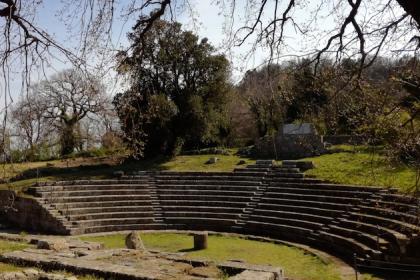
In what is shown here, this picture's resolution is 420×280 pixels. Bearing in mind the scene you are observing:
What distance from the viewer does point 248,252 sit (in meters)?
14.6

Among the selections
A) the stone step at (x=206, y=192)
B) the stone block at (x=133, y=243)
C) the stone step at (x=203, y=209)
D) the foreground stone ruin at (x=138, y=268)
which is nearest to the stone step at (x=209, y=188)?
the stone step at (x=206, y=192)

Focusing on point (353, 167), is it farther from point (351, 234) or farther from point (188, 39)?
point (188, 39)

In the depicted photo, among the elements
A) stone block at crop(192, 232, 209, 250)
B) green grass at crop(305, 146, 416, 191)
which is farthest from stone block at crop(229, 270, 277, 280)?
stone block at crop(192, 232, 209, 250)

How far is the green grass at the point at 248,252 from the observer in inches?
481

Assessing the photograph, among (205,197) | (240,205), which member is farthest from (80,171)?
(240,205)

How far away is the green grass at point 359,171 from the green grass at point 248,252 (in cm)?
330

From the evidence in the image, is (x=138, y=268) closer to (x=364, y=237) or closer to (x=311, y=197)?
(x=364, y=237)

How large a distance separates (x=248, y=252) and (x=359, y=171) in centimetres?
632

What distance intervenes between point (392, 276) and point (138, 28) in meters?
8.64

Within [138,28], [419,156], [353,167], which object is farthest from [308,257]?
[138,28]

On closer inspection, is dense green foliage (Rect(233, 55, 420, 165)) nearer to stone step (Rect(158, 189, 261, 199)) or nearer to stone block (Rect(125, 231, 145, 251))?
stone block (Rect(125, 231, 145, 251))

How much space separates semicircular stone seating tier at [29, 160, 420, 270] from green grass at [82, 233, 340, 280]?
37.5 inches

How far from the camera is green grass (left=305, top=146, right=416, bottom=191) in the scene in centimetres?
1571

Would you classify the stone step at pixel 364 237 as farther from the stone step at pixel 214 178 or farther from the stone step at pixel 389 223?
the stone step at pixel 214 178
